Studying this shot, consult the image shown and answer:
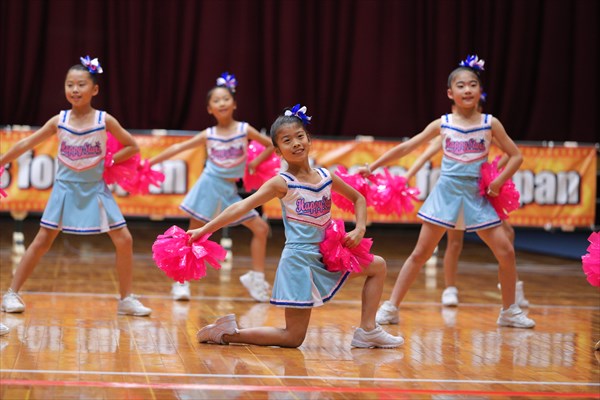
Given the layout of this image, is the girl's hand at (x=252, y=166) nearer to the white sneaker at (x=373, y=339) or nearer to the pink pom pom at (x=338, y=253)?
the pink pom pom at (x=338, y=253)

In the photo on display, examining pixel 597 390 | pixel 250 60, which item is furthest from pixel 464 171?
pixel 250 60

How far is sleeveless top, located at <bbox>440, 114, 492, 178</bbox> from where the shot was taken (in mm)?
5531

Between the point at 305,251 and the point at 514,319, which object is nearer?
the point at 305,251

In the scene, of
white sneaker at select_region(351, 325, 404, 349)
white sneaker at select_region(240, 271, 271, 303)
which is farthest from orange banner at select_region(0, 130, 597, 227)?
white sneaker at select_region(351, 325, 404, 349)

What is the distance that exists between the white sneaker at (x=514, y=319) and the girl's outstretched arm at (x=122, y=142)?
89.9 inches

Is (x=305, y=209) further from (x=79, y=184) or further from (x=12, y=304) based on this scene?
(x=12, y=304)

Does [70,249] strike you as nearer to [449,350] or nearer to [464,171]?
[464,171]

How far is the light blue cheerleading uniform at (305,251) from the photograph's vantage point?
175 inches

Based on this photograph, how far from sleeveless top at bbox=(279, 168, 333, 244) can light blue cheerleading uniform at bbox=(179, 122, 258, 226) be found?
1.96 m

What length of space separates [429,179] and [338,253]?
4656mm

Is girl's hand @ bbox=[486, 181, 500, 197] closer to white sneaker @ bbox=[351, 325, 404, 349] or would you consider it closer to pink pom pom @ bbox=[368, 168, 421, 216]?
pink pom pom @ bbox=[368, 168, 421, 216]

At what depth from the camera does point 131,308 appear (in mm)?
5457

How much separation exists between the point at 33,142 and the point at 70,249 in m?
4.14

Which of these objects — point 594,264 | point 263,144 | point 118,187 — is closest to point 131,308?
point 263,144
